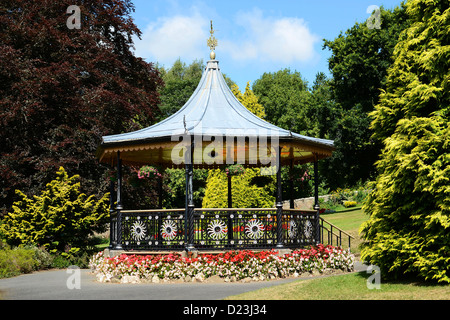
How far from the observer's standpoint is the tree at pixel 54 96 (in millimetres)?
19875

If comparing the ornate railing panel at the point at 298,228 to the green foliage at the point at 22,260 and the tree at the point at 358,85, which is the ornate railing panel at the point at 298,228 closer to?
the green foliage at the point at 22,260

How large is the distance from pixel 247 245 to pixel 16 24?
14375mm

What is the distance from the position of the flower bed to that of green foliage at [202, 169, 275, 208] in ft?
54.6

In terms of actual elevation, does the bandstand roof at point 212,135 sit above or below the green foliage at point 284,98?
below

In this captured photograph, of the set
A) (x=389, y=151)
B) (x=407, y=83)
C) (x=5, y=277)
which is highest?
(x=407, y=83)

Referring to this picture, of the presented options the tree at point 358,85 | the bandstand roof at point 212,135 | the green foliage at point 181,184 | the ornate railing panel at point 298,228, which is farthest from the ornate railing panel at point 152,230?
the green foliage at point 181,184

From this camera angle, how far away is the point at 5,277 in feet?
48.2

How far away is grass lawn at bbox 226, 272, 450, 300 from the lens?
8930 mm

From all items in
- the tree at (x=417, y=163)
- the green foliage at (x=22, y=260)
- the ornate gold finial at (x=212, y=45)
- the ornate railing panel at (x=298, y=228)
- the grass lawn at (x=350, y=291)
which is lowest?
the green foliage at (x=22, y=260)

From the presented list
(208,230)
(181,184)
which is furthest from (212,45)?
(181,184)

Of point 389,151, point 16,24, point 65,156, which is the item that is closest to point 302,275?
point 389,151

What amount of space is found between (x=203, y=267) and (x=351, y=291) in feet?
14.4

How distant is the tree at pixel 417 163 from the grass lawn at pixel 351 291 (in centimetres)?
34
